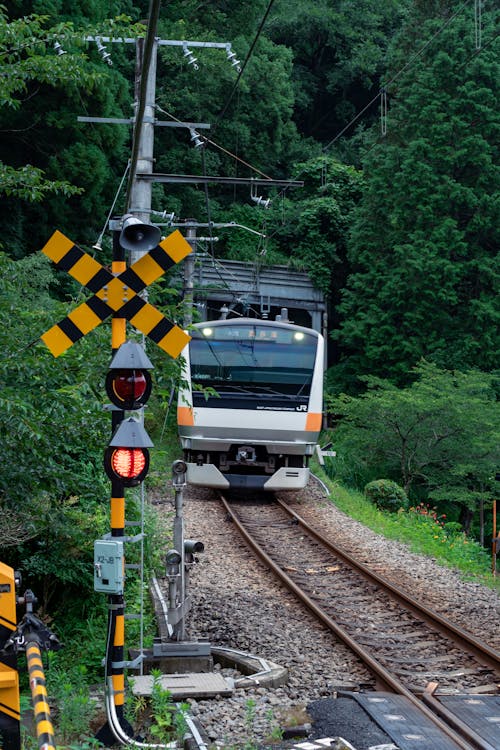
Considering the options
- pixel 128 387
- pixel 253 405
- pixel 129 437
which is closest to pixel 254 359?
pixel 253 405

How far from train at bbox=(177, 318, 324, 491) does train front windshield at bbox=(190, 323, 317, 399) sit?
0.02 m

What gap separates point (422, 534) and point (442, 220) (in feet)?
48.7

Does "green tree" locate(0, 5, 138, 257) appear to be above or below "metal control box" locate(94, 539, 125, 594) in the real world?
above

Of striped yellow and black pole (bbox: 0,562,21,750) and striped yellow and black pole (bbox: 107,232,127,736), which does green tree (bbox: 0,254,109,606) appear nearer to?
striped yellow and black pole (bbox: 107,232,127,736)

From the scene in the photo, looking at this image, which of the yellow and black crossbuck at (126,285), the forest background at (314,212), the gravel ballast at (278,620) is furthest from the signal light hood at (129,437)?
the gravel ballast at (278,620)

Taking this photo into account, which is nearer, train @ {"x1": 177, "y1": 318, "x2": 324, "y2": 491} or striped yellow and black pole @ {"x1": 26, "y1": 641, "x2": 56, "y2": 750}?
striped yellow and black pole @ {"x1": 26, "y1": 641, "x2": 56, "y2": 750}

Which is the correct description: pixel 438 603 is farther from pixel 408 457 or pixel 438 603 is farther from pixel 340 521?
pixel 408 457

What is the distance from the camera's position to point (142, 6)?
110 ft

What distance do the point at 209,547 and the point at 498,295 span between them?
57.0ft

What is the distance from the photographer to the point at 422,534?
14.5m

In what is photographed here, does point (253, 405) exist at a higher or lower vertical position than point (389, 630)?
higher

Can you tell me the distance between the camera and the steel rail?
710cm

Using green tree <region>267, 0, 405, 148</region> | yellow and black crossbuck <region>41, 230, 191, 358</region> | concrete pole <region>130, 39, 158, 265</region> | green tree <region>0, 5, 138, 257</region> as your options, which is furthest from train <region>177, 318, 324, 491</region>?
green tree <region>267, 0, 405, 148</region>

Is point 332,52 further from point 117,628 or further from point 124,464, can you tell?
point 117,628
